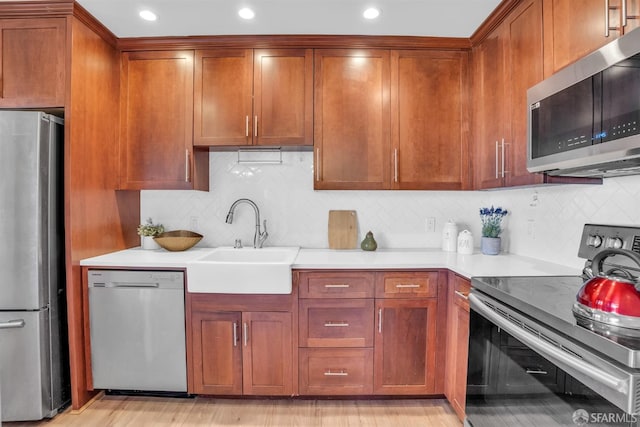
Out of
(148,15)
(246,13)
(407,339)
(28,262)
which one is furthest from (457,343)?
(148,15)

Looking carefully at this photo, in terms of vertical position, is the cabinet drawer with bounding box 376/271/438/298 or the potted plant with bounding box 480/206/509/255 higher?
the potted plant with bounding box 480/206/509/255

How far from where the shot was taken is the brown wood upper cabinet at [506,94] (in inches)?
68.7

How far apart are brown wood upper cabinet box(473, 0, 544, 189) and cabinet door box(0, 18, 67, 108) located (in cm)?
253

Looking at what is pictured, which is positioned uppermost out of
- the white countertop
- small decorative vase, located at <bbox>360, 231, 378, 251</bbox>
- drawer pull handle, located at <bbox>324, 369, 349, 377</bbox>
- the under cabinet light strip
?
the under cabinet light strip

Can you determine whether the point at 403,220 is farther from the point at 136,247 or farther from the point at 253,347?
the point at 136,247

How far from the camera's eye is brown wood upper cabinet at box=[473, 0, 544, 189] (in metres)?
1.75

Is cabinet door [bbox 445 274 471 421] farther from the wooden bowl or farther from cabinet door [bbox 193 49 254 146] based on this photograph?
the wooden bowl

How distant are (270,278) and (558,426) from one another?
4.60ft

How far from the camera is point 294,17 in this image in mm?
2098

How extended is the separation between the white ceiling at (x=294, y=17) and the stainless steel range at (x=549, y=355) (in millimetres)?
1428

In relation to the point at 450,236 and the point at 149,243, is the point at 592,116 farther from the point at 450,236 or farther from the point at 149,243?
the point at 149,243

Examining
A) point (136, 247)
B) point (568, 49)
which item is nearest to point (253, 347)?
point (136, 247)

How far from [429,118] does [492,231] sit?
0.88 m

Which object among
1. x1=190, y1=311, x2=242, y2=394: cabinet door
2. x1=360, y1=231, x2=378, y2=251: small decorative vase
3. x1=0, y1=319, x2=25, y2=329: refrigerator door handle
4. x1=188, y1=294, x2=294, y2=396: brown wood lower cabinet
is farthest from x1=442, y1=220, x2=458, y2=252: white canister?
x1=0, y1=319, x2=25, y2=329: refrigerator door handle
